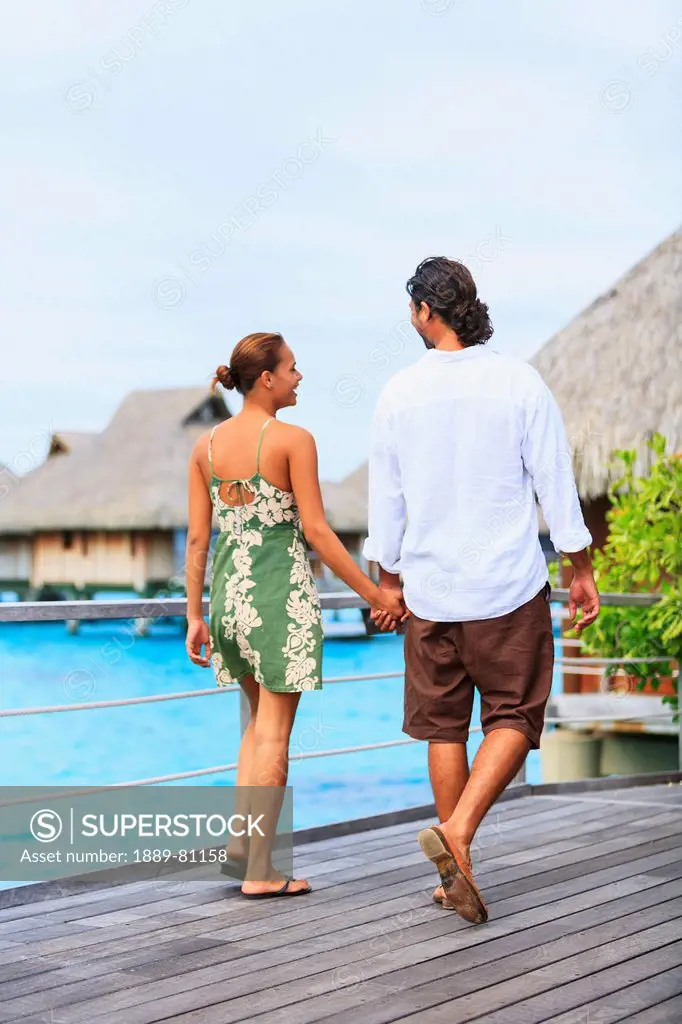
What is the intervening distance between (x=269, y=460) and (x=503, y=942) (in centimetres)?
120

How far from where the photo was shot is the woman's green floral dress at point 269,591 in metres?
3.16

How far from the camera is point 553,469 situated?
9.49ft

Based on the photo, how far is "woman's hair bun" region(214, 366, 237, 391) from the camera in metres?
3.19

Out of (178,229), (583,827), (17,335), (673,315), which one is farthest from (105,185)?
(583,827)

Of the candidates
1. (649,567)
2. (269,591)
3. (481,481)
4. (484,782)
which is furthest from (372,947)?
(649,567)

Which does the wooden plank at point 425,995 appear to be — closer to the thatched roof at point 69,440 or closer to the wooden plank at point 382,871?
the wooden plank at point 382,871

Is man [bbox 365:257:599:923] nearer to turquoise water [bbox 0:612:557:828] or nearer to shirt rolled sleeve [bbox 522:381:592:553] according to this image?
shirt rolled sleeve [bbox 522:381:592:553]

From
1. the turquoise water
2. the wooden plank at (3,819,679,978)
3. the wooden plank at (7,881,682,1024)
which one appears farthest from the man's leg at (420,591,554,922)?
the turquoise water

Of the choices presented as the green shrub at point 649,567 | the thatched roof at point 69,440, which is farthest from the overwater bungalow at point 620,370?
the thatched roof at point 69,440

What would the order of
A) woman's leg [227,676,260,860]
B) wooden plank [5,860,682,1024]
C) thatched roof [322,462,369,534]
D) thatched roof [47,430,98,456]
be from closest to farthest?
wooden plank [5,860,682,1024], woman's leg [227,676,260,860], thatched roof [322,462,369,534], thatched roof [47,430,98,456]

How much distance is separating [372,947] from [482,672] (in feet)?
2.13

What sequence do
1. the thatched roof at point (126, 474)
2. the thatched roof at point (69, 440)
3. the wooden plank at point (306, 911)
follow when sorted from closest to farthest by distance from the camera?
the wooden plank at point (306, 911) < the thatched roof at point (126, 474) < the thatched roof at point (69, 440)

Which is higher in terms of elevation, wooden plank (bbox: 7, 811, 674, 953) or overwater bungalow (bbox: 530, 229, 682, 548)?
overwater bungalow (bbox: 530, 229, 682, 548)

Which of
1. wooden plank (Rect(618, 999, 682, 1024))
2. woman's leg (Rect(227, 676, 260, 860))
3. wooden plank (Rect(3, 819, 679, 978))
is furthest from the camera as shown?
woman's leg (Rect(227, 676, 260, 860))
